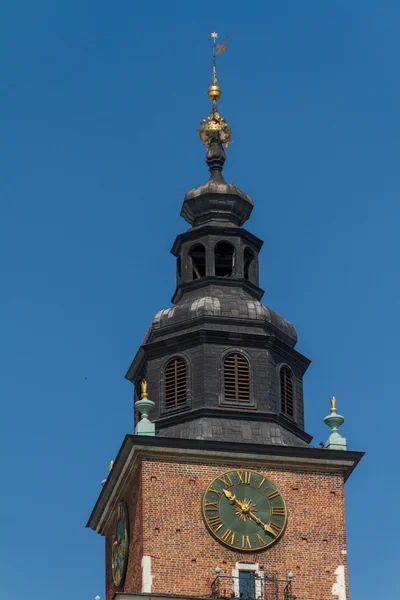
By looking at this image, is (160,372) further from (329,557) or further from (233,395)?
(329,557)

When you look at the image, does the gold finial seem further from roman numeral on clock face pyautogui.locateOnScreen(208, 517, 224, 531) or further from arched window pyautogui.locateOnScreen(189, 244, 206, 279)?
arched window pyautogui.locateOnScreen(189, 244, 206, 279)

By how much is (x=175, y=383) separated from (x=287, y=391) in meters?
3.38

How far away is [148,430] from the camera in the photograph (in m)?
65.4

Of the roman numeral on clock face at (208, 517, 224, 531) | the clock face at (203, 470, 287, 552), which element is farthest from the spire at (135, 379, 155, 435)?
the roman numeral on clock face at (208, 517, 224, 531)

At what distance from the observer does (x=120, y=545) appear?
66500mm

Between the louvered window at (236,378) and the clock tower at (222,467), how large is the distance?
1.1 inches

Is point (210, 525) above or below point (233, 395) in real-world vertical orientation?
below

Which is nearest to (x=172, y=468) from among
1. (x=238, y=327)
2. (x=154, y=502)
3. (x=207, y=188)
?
(x=154, y=502)

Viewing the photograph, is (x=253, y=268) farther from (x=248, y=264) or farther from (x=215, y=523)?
(x=215, y=523)

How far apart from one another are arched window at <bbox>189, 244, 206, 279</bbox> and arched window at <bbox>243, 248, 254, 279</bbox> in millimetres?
1249

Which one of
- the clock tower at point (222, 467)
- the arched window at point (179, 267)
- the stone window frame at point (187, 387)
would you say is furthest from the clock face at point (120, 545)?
the arched window at point (179, 267)

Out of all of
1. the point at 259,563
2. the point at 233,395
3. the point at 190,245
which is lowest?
the point at 259,563

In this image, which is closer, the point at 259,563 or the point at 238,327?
the point at 259,563

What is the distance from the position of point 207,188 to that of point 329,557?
13401mm
